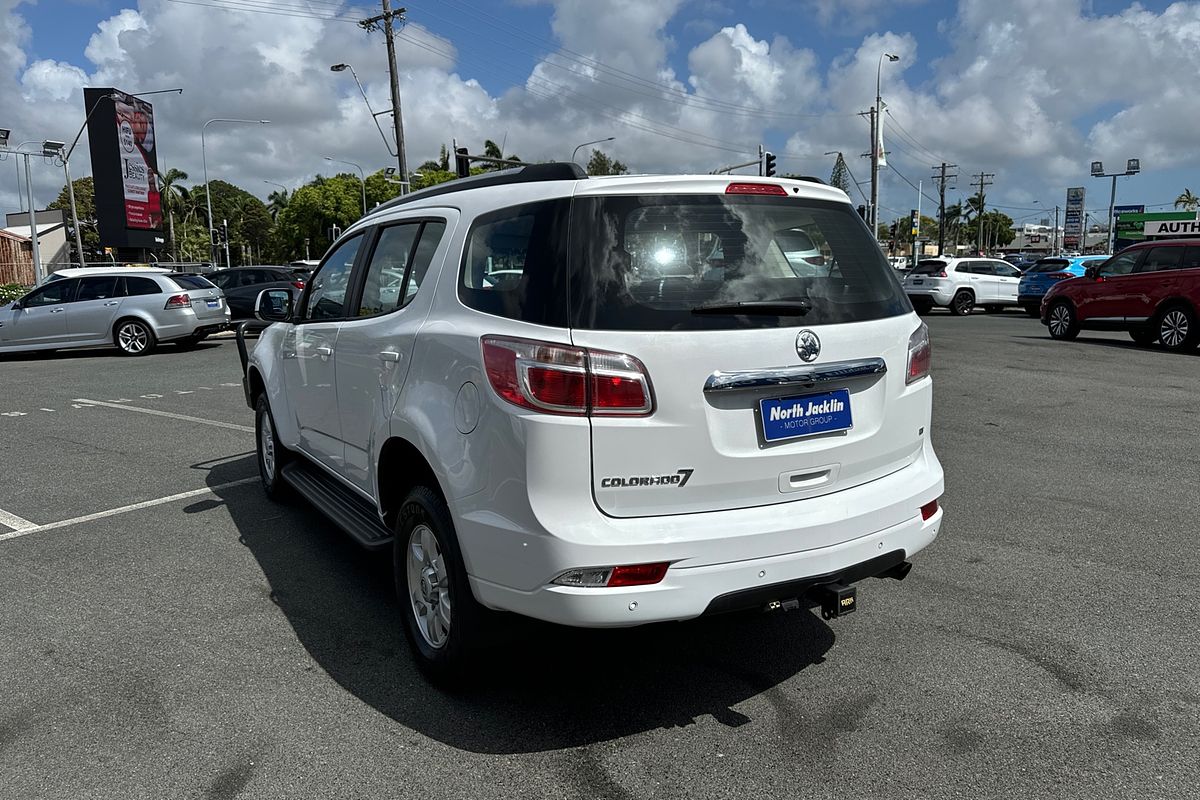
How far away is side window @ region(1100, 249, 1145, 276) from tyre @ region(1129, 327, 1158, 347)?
1.05 metres

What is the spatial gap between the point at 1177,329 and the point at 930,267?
11.4 m

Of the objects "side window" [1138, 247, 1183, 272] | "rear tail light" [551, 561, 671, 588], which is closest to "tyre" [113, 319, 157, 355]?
"rear tail light" [551, 561, 671, 588]

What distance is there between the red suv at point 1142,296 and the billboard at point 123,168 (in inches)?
1955

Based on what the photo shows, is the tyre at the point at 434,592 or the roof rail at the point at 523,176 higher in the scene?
the roof rail at the point at 523,176

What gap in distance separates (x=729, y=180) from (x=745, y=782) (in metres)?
1.99

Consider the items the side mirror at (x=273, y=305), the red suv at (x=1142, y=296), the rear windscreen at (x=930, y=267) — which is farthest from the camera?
the rear windscreen at (x=930, y=267)

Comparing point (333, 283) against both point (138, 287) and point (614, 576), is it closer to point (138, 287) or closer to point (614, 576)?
point (614, 576)

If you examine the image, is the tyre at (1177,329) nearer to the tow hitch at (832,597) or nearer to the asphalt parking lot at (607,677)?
the asphalt parking lot at (607,677)

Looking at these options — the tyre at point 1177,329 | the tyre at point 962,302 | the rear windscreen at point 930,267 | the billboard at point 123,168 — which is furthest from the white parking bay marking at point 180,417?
the billboard at point 123,168

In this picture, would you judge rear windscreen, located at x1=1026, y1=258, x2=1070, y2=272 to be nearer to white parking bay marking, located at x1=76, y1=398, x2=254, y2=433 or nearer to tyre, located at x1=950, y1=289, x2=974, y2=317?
tyre, located at x1=950, y1=289, x2=974, y2=317

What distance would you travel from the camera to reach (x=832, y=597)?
300 cm

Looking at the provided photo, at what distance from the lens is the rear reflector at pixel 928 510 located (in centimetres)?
334

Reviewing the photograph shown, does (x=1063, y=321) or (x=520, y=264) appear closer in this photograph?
(x=520, y=264)

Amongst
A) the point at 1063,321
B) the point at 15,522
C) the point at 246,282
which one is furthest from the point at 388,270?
the point at 246,282
